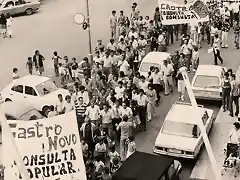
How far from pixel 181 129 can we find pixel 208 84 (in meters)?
3.98

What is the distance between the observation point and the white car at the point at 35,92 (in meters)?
24.0

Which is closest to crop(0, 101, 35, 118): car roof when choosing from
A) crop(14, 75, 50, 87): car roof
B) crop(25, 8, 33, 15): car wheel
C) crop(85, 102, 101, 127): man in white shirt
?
crop(14, 75, 50, 87): car roof

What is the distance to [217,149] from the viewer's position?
21172 mm

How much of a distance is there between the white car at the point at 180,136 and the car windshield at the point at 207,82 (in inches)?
112

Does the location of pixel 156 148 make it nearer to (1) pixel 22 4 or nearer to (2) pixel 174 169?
(2) pixel 174 169

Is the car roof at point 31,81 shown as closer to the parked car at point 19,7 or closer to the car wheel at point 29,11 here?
the parked car at point 19,7

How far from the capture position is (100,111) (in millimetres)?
21062

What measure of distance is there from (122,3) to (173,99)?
14.8 m

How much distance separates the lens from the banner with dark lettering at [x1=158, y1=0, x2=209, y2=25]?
20531 mm

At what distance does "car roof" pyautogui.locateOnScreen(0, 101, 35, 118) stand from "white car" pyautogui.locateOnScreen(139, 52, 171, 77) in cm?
488

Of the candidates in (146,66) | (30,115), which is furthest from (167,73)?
(30,115)

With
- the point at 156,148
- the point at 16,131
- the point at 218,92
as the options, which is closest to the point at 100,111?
the point at 156,148

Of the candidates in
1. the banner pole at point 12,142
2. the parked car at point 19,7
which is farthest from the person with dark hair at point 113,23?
the banner pole at point 12,142

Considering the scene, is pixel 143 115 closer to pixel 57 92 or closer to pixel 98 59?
pixel 57 92
